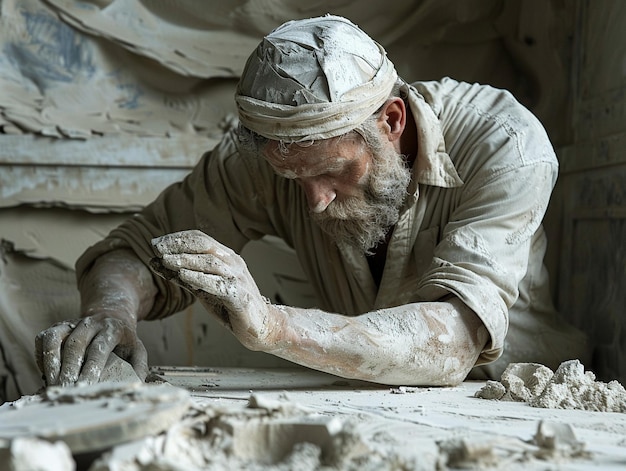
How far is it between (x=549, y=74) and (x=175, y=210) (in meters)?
1.61

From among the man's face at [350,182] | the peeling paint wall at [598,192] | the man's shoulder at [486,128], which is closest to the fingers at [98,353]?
the man's face at [350,182]

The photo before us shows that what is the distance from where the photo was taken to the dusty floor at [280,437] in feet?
3.91

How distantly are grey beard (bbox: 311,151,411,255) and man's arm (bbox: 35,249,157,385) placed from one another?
1.88 ft

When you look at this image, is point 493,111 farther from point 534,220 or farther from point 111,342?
point 111,342

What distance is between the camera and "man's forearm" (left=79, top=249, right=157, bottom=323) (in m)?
2.23

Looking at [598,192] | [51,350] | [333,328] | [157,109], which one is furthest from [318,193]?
[157,109]

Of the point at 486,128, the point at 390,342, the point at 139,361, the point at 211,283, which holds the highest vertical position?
the point at 486,128

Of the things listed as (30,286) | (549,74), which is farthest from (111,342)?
(549,74)

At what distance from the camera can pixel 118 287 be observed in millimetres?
2336

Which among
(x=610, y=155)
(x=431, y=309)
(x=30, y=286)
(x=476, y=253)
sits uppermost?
(x=610, y=155)

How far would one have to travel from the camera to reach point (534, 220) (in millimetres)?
2164

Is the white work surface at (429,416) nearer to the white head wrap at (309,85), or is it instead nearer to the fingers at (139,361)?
the fingers at (139,361)

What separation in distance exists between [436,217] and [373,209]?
18cm

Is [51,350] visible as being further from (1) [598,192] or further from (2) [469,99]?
(1) [598,192]
